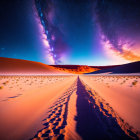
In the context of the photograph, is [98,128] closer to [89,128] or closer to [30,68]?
[89,128]

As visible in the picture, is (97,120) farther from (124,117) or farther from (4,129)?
(4,129)

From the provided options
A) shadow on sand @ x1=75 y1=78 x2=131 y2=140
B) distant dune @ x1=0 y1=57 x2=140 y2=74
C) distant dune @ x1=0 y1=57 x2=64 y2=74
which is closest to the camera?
shadow on sand @ x1=75 y1=78 x2=131 y2=140

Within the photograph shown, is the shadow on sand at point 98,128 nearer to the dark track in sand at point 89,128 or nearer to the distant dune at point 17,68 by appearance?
the dark track in sand at point 89,128

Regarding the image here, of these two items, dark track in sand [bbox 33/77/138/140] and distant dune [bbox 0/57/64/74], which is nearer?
dark track in sand [bbox 33/77/138/140]

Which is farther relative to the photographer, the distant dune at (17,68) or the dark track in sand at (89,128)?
the distant dune at (17,68)

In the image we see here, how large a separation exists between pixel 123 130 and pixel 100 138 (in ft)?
2.44

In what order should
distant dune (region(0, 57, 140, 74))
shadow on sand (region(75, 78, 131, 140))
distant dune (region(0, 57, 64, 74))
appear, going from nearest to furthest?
shadow on sand (region(75, 78, 131, 140)), distant dune (region(0, 57, 140, 74)), distant dune (region(0, 57, 64, 74))

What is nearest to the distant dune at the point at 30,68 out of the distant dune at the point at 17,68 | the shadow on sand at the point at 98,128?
Result: the distant dune at the point at 17,68

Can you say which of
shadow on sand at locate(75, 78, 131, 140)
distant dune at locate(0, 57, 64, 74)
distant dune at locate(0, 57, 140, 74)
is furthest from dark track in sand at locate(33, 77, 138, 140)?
distant dune at locate(0, 57, 64, 74)

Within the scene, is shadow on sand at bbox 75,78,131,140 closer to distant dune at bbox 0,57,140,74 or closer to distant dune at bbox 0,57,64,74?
distant dune at bbox 0,57,140,74

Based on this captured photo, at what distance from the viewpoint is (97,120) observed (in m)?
2.23

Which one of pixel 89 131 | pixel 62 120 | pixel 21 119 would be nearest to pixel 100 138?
pixel 89 131

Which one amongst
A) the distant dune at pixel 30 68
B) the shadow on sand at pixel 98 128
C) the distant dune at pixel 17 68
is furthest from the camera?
the distant dune at pixel 17 68

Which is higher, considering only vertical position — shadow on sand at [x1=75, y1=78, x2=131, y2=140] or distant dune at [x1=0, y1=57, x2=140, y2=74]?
distant dune at [x1=0, y1=57, x2=140, y2=74]
